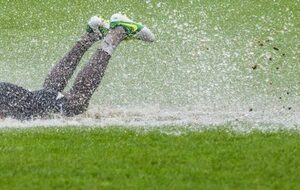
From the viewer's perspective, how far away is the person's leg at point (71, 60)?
12.0 metres

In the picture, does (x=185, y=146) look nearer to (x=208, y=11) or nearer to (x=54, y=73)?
(x=54, y=73)

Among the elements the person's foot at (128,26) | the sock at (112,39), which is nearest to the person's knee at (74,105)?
the sock at (112,39)

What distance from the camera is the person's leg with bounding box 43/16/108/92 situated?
39.3ft

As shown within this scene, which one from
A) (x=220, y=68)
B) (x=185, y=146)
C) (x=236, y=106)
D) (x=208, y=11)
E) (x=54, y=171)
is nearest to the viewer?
(x=54, y=171)

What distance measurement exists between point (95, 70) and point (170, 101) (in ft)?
6.34

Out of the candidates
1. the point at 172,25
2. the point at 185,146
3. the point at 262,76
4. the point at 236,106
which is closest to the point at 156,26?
the point at 172,25

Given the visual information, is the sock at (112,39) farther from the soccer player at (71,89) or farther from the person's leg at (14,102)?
the person's leg at (14,102)

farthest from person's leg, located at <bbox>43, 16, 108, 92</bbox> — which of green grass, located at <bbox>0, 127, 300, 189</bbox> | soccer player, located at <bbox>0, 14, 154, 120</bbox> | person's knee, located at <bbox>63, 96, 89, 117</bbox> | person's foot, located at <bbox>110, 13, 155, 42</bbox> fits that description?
green grass, located at <bbox>0, 127, 300, 189</bbox>

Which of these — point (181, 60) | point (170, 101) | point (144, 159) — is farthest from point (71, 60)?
point (181, 60)

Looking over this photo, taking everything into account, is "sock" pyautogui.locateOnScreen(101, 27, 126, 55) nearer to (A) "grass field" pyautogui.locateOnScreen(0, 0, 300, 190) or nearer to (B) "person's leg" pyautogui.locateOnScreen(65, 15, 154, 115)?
(B) "person's leg" pyautogui.locateOnScreen(65, 15, 154, 115)

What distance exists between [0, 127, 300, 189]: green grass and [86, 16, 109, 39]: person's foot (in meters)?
2.19

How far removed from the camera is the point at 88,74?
11.5 metres

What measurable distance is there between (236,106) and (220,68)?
3041mm

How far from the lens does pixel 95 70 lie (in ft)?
38.0
